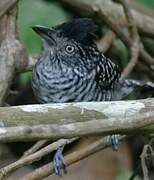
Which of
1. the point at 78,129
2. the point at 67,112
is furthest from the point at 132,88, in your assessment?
the point at 78,129

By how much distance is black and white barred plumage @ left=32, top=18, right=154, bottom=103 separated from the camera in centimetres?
401

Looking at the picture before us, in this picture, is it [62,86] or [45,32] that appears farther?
[62,86]

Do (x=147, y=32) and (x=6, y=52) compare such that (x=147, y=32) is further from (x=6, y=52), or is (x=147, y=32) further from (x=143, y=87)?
(x=6, y=52)

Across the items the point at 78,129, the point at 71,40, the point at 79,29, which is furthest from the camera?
the point at 71,40

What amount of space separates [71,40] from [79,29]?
218 millimetres

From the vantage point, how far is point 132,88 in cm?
427

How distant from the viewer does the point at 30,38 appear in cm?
431

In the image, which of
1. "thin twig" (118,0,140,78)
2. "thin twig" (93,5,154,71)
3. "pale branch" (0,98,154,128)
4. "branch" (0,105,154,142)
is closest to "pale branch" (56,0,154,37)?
"thin twig" (93,5,154,71)

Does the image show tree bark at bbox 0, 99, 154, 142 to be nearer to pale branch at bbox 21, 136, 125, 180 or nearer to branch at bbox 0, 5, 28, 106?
pale branch at bbox 21, 136, 125, 180

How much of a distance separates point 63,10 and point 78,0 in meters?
0.22

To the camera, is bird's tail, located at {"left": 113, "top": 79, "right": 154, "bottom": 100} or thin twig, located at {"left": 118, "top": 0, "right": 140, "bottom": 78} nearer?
bird's tail, located at {"left": 113, "top": 79, "right": 154, "bottom": 100}

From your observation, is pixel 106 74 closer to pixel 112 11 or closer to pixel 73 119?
pixel 112 11

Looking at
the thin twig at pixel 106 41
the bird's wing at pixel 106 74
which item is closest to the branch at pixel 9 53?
the bird's wing at pixel 106 74

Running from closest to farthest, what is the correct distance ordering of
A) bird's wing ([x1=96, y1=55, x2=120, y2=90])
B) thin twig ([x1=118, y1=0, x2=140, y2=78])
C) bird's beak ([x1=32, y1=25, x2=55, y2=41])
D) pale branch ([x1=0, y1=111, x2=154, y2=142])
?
1. pale branch ([x1=0, y1=111, x2=154, y2=142])
2. bird's beak ([x1=32, y1=25, x2=55, y2=41])
3. bird's wing ([x1=96, y1=55, x2=120, y2=90])
4. thin twig ([x1=118, y1=0, x2=140, y2=78])
